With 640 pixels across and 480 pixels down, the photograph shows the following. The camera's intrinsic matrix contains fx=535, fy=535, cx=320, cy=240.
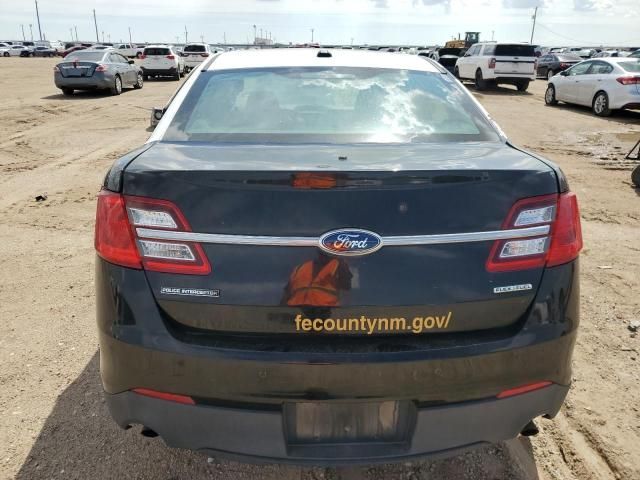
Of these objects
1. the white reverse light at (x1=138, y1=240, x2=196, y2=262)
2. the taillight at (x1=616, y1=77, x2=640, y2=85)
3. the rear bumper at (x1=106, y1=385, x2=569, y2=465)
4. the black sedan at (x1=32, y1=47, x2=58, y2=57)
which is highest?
the white reverse light at (x1=138, y1=240, x2=196, y2=262)

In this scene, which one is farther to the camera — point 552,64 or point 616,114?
point 552,64

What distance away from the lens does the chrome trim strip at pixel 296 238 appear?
176cm

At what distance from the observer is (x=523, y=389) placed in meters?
1.93

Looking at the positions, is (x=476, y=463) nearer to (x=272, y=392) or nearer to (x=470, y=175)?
(x=272, y=392)

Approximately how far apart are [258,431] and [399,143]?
1.33 metres

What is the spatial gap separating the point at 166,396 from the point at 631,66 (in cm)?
1642

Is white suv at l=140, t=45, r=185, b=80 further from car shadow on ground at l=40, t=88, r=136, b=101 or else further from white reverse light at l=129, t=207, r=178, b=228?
white reverse light at l=129, t=207, r=178, b=228

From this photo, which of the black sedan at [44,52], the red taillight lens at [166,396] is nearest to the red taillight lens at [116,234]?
the red taillight lens at [166,396]

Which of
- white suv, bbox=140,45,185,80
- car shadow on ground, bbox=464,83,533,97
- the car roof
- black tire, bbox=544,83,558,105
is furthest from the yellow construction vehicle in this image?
the car roof

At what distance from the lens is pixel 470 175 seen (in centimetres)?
185

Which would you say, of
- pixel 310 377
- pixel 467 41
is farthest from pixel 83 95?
pixel 467 41

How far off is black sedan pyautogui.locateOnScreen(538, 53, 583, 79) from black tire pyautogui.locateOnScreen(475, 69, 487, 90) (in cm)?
928

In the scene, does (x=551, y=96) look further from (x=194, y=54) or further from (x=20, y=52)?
(x=20, y=52)

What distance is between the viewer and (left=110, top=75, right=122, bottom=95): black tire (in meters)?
19.0
